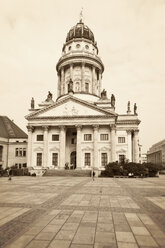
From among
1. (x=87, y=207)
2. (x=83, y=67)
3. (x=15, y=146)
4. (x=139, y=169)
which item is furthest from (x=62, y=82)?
(x=87, y=207)

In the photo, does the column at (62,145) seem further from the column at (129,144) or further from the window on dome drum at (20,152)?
the column at (129,144)

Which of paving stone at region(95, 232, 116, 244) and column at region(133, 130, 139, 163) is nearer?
paving stone at region(95, 232, 116, 244)

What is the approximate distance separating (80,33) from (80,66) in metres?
11.6

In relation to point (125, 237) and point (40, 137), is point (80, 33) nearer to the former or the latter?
point (40, 137)

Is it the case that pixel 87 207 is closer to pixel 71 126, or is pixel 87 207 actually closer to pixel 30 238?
pixel 30 238

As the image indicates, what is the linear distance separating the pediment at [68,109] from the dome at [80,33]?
2809cm

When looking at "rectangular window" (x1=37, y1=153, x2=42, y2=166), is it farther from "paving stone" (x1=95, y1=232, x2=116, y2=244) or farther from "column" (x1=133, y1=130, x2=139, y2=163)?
"paving stone" (x1=95, y1=232, x2=116, y2=244)

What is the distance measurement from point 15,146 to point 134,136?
31.3 m

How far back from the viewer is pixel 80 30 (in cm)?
6981

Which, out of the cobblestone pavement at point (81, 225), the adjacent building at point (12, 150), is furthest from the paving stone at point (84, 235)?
the adjacent building at point (12, 150)

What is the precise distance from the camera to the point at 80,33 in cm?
6919

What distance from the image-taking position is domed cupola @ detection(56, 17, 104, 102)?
63.8m

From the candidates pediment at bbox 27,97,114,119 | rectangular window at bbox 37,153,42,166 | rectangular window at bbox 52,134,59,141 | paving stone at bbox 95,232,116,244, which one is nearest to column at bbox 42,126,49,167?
rectangular window at bbox 37,153,42,166

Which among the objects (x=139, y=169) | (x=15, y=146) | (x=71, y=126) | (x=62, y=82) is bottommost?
(x=139, y=169)
